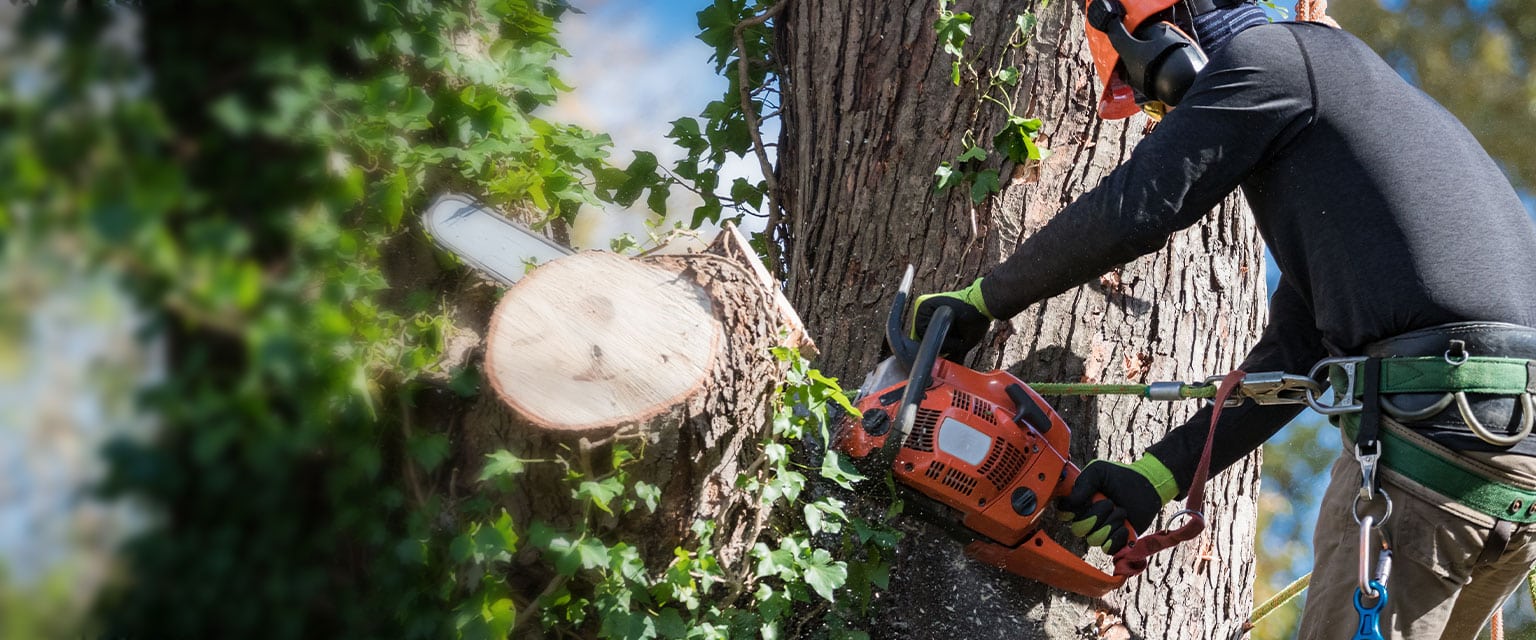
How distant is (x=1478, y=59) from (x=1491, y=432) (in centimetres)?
1017

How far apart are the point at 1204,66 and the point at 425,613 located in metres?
1.93

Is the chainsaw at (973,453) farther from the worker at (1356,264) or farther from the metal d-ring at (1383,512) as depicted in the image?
the metal d-ring at (1383,512)

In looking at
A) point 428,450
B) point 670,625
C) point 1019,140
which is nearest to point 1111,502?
point 1019,140

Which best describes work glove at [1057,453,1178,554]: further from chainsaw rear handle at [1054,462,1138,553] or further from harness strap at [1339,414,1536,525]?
harness strap at [1339,414,1536,525]

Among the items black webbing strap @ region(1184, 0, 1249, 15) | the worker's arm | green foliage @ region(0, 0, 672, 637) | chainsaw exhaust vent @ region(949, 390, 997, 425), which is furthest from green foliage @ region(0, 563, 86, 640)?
black webbing strap @ region(1184, 0, 1249, 15)

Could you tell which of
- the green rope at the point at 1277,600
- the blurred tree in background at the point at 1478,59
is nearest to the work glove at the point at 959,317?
the green rope at the point at 1277,600

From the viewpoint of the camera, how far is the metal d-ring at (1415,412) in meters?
2.14

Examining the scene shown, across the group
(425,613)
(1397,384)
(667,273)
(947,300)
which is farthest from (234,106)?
(1397,384)

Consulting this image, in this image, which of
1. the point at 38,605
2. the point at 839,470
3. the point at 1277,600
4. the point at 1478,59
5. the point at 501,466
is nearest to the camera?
the point at 38,605

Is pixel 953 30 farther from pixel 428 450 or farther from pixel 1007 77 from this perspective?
pixel 428 450

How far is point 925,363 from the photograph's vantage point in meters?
2.50

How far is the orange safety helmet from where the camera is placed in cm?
246

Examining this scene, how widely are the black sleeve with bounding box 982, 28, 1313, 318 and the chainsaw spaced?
1.05 feet

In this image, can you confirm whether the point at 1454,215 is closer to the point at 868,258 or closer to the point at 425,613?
the point at 868,258
